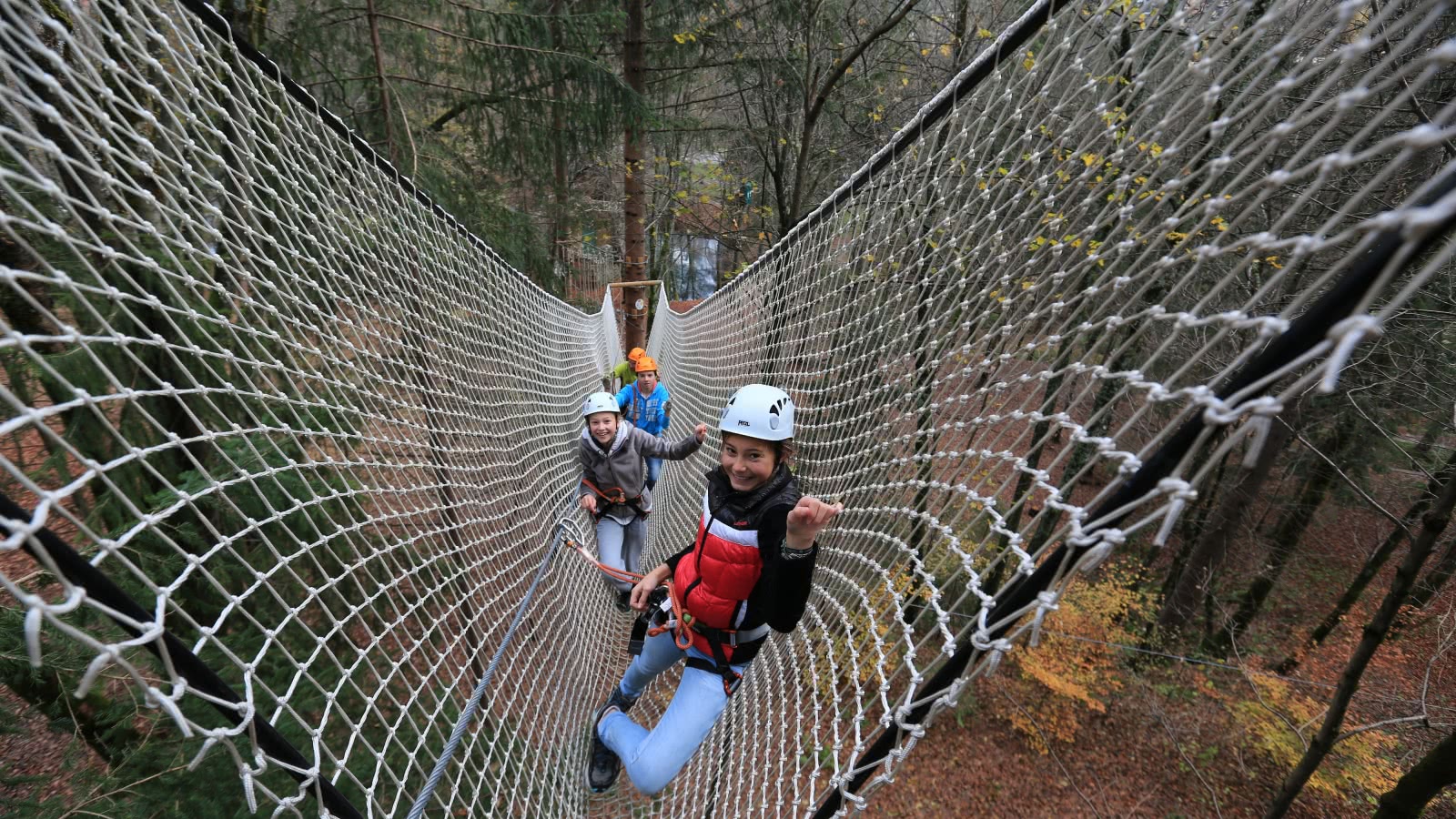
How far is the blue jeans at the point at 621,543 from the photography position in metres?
2.73

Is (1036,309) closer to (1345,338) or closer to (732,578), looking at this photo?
(1345,338)

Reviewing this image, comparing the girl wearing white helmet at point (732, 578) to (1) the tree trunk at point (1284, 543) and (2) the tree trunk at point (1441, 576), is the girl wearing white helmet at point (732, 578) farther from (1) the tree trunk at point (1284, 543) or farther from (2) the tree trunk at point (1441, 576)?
(1) the tree trunk at point (1284, 543)

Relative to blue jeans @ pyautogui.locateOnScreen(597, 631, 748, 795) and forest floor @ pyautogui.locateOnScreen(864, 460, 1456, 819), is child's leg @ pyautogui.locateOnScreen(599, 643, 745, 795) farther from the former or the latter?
forest floor @ pyautogui.locateOnScreen(864, 460, 1456, 819)

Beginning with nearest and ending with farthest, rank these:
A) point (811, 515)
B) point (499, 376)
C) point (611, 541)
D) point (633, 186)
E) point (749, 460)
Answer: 1. point (811, 515)
2. point (749, 460)
3. point (499, 376)
4. point (611, 541)
5. point (633, 186)

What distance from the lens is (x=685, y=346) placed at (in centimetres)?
494

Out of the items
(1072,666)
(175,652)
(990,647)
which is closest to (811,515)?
(990,647)

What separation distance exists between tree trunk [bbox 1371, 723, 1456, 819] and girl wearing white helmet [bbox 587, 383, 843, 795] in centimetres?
262

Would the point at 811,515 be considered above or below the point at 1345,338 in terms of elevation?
below

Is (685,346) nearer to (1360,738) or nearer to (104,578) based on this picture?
(104,578)

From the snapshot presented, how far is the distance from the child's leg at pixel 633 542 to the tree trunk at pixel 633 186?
3.27 metres

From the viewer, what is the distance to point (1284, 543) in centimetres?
556

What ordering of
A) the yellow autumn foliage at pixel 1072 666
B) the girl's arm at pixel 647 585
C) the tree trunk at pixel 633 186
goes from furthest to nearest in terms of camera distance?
the tree trunk at pixel 633 186
the yellow autumn foliage at pixel 1072 666
the girl's arm at pixel 647 585

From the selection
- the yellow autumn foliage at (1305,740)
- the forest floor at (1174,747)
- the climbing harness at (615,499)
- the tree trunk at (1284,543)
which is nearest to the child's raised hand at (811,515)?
the climbing harness at (615,499)

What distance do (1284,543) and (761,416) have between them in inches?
264
